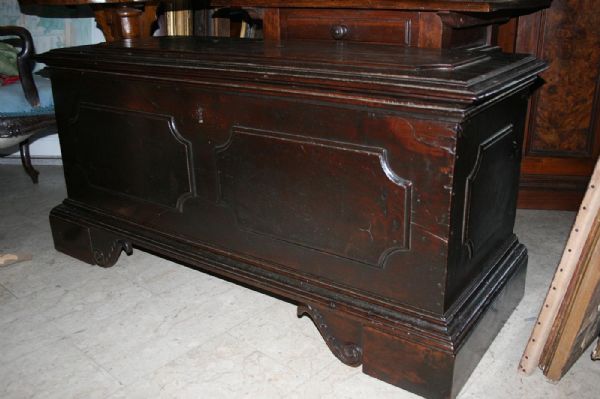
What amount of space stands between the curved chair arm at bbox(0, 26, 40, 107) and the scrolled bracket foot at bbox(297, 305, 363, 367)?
1734 mm

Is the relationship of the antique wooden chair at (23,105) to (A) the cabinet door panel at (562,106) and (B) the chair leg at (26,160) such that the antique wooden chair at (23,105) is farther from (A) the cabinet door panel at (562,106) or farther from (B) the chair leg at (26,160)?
(A) the cabinet door panel at (562,106)

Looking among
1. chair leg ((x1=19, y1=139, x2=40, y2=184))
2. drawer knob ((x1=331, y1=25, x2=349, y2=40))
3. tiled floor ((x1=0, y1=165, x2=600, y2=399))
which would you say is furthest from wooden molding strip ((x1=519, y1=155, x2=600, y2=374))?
chair leg ((x1=19, y1=139, x2=40, y2=184))

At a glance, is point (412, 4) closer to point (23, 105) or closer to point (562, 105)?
point (562, 105)

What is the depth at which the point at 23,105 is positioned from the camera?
2.65 meters

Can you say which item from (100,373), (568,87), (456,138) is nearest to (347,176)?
(456,138)

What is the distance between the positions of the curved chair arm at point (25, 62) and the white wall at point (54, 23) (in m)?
0.68

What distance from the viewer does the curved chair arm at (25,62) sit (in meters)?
2.62

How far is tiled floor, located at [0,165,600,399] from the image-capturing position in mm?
1593

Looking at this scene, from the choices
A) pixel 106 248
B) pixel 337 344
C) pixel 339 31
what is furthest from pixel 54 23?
pixel 337 344

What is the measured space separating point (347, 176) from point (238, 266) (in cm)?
53

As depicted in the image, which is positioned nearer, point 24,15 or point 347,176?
point 347,176

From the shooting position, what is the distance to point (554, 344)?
1.57 meters

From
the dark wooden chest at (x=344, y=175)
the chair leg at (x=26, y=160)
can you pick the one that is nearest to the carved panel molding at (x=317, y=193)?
the dark wooden chest at (x=344, y=175)

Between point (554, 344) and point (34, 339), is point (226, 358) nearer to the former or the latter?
point (34, 339)
